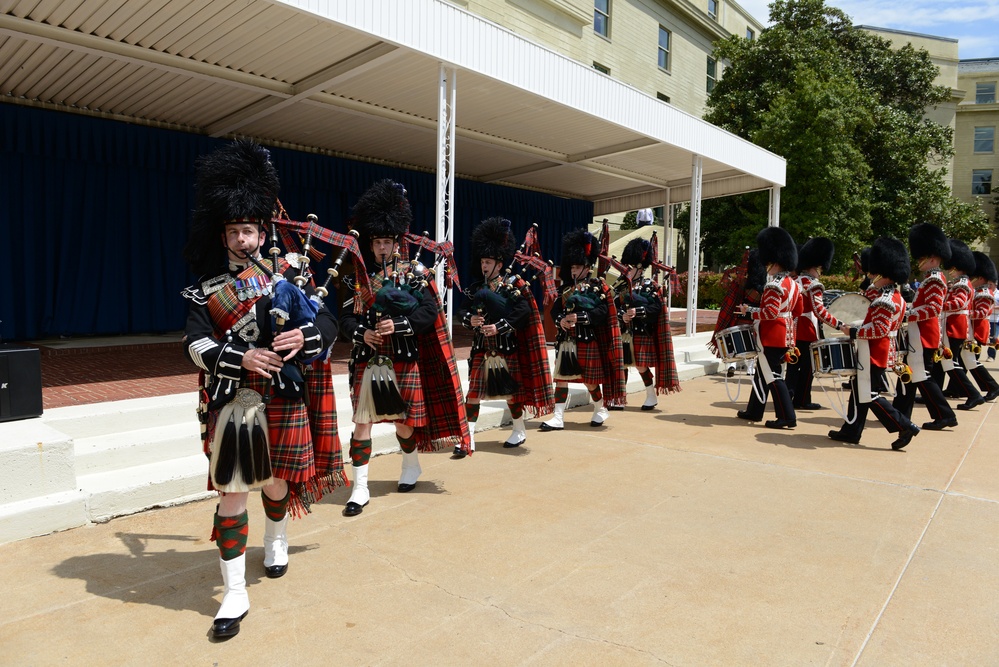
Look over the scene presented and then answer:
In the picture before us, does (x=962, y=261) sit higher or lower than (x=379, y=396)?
higher

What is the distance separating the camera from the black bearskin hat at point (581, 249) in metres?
6.44

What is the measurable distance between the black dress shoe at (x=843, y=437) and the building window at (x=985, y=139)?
45.2 meters

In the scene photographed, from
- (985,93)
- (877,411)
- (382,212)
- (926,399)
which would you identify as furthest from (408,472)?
(985,93)

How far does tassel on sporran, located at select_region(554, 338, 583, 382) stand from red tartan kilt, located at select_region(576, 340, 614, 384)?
0.20ft

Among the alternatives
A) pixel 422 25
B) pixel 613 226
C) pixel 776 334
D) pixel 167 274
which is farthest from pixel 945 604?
pixel 613 226

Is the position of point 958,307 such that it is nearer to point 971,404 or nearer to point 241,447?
point 971,404

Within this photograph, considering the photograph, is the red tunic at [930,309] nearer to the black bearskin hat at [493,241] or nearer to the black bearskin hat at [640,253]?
the black bearskin hat at [640,253]

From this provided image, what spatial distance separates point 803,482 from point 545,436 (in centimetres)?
233

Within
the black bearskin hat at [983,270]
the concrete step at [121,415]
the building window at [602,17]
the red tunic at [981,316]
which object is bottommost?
the concrete step at [121,415]

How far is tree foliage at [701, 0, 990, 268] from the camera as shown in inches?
787

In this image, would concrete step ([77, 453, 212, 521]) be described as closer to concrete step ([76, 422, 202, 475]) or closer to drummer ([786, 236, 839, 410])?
concrete step ([76, 422, 202, 475])

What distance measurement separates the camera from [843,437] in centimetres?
641

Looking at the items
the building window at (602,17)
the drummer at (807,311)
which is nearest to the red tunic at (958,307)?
the drummer at (807,311)

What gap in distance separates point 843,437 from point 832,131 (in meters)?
16.2
